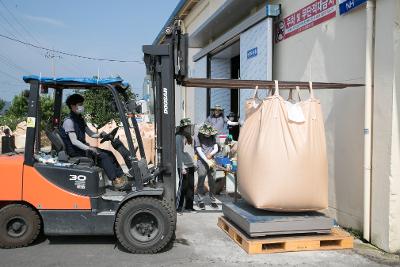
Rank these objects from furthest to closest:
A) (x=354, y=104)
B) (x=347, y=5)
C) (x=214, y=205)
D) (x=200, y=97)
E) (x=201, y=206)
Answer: (x=200, y=97) < (x=214, y=205) < (x=201, y=206) < (x=347, y=5) < (x=354, y=104)

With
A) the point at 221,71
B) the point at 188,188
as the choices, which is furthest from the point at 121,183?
the point at 221,71

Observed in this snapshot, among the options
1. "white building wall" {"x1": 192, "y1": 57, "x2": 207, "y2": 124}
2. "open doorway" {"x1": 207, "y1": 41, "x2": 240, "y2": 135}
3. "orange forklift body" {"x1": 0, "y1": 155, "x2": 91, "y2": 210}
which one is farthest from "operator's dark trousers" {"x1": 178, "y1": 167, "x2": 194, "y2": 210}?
"white building wall" {"x1": 192, "y1": 57, "x2": 207, "y2": 124}

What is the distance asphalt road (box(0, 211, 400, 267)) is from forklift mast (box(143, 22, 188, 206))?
772 mm

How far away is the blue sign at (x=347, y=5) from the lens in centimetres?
612

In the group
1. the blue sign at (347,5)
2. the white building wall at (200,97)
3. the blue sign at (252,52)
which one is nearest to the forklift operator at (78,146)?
the blue sign at (347,5)

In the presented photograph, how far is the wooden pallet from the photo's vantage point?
5.25 m

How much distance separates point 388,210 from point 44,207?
418 cm

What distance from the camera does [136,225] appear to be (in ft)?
17.5

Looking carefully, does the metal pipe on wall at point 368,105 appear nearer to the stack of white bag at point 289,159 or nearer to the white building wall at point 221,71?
the stack of white bag at point 289,159

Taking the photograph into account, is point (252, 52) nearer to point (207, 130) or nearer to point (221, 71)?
point (207, 130)

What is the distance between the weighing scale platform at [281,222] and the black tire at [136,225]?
0.93 metres

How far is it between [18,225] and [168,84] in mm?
2554

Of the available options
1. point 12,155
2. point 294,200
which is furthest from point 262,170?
point 12,155

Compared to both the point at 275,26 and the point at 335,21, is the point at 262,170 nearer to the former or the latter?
the point at 335,21
